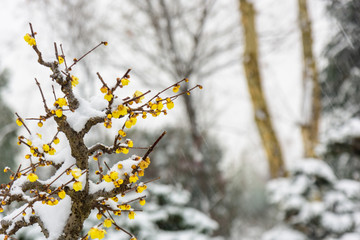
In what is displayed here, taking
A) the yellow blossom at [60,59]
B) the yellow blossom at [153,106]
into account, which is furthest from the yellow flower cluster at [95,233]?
the yellow blossom at [60,59]

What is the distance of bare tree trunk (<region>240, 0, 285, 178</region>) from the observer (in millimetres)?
5715

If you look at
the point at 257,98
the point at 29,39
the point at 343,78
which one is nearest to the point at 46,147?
the point at 29,39

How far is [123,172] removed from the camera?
144 cm

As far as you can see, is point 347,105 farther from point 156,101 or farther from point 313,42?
point 156,101

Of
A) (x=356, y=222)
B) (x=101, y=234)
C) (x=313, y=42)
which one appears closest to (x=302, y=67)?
(x=313, y=42)

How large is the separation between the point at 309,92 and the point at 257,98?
100 cm

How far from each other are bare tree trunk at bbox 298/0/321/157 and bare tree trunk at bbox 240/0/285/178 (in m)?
0.64

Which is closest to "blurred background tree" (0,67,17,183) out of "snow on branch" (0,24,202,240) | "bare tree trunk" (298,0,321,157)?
"bare tree trunk" (298,0,321,157)

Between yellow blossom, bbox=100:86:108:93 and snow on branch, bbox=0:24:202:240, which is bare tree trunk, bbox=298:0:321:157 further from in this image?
yellow blossom, bbox=100:86:108:93

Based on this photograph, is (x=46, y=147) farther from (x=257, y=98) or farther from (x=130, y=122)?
(x=257, y=98)

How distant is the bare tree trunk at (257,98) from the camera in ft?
18.7

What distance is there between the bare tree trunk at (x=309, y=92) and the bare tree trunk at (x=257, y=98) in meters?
0.64

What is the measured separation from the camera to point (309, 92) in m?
5.76

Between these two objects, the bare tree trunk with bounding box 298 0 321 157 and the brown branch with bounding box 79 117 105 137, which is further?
the bare tree trunk with bounding box 298 0 321 157
